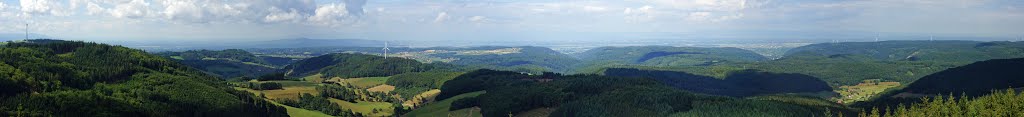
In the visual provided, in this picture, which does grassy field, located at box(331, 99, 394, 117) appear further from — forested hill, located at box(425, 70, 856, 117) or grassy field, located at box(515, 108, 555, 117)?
grassy field, located at box(515, 108, 555, 117)

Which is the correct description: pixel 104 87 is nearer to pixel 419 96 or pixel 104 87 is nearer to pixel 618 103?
pixel 618 103

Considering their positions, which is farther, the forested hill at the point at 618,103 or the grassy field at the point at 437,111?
the grassy field at the point at 437,111

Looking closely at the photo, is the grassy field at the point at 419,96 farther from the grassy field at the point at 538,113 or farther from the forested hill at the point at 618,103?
the grassy field at the point at 538,113

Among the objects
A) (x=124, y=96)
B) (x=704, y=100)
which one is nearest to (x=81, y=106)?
(x=124, y=96)

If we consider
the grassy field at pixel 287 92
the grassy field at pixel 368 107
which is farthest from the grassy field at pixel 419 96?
the grassy field at pixel 287 92

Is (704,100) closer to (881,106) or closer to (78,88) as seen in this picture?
(881,106)

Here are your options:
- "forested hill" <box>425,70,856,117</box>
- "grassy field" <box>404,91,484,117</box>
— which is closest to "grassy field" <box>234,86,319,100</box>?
"grassy field" <box>404,91,484,117</box>
